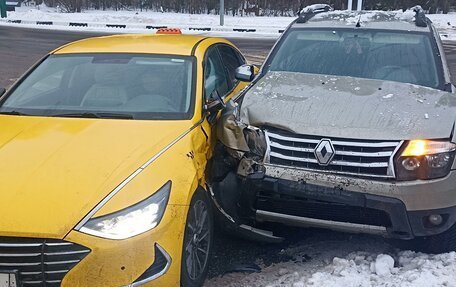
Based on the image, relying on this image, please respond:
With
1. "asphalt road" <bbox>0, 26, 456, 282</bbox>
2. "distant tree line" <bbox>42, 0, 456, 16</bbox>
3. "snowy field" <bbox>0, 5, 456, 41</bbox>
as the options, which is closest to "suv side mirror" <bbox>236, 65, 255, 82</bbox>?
"asphalt road" <bbox>0, 26, 456, 282</bbox>

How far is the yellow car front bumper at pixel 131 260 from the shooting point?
2.72 m

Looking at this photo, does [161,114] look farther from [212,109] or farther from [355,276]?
[355,276]

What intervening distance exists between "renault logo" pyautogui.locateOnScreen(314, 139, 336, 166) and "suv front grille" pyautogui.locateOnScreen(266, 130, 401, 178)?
2 centimetres

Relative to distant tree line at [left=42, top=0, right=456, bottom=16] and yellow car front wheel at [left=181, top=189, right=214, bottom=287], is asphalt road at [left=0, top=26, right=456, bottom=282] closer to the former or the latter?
yellow car front wheel at [left=181, top=189, right=214, bottom=287]

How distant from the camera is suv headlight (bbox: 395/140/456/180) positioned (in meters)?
3.52

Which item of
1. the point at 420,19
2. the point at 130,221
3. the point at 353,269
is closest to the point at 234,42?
the point at 420,19

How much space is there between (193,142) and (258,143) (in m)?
0.52

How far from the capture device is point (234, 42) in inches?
744

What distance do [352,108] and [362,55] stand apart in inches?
52.7

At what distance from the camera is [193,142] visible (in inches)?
144

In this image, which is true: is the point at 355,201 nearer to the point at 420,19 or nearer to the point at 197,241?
the point at 197,241

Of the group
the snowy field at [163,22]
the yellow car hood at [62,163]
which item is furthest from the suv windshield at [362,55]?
the snowy field at [163,22]

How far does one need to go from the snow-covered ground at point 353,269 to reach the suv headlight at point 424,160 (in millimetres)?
595

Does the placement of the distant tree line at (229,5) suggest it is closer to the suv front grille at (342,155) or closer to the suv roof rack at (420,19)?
the suv roof rack at (420,19)
